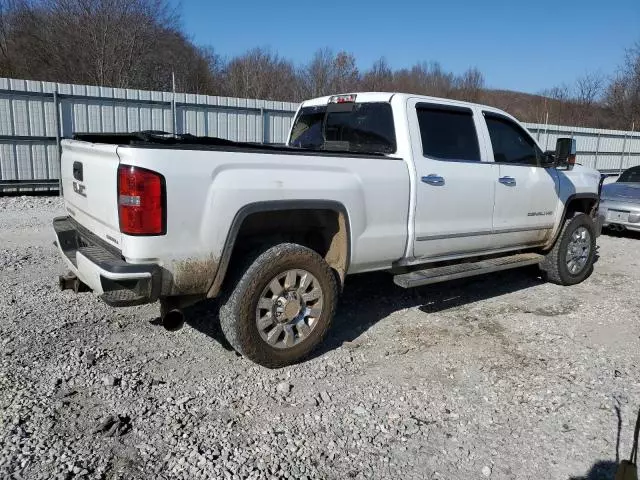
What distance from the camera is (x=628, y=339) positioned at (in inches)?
189

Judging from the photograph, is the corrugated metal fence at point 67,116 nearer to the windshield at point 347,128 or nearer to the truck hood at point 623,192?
the windshield at point 347,128

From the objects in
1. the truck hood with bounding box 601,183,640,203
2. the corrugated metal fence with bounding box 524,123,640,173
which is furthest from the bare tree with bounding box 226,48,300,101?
the truck hood with bounding box 601,183,640,203

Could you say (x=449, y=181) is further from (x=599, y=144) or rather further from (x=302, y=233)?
(x=599, y=144)

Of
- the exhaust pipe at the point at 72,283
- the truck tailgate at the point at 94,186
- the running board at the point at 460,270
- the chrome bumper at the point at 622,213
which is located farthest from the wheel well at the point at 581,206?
the exhaust pipe at the point at 72,283

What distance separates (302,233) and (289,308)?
0.67m

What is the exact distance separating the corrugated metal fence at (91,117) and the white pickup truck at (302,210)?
820 centimetres

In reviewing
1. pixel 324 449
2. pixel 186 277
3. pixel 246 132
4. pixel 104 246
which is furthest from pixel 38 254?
pixel 246 132

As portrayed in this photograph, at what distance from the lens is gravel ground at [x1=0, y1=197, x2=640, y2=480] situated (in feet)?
9.42

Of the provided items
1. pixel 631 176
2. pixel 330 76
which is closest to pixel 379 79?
pixel 330 76

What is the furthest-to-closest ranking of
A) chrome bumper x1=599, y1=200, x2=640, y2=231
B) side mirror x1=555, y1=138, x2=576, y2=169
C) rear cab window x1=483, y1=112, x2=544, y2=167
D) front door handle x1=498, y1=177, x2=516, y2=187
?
chrome bumper x1=599, y1=200, x2=640, y2=231 < side mirror x1=555, y1=138, x2=576, y2=169 < rear cab window x1=483, y1=112, x2=544, y2=167 < front door handle x1=498, y1=177, x2=516, y2=187

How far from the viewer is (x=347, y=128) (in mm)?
5055

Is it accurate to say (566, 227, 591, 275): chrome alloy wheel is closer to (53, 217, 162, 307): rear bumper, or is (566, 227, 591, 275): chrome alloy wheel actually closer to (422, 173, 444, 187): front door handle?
(422, 173, 444, 187): front door handle

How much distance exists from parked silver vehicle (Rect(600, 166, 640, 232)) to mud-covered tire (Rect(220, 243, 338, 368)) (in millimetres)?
7553

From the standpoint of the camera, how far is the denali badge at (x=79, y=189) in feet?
12.6
